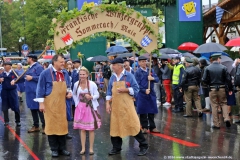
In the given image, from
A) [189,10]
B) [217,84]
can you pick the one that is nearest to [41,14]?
[189,10]

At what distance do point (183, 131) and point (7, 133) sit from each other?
4.39m

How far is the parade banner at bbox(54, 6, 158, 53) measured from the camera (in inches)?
327

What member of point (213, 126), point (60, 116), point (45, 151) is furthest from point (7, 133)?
point (213, 126)

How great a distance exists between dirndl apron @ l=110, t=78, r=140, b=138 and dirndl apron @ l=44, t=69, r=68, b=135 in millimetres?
956

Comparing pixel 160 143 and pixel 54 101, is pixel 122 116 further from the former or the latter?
pixel 160 143

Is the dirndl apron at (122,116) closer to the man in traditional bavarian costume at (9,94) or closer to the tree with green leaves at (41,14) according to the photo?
the man in traditional bavarian costume at (9,94)

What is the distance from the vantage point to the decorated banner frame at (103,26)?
8281 millimetres

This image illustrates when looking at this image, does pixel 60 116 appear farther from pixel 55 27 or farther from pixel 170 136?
pixel 170 136

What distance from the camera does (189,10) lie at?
2150 cm

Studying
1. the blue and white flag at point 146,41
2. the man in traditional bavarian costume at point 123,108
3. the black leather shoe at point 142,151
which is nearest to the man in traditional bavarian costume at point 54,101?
the man in traditional bavarian costume at point 123,108

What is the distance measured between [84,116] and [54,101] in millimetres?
622

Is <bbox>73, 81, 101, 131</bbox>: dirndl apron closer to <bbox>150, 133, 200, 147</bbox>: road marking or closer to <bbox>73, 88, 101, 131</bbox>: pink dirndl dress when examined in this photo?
<bbox>73, 88, 101, 131</bbox>: pink dirndl dress

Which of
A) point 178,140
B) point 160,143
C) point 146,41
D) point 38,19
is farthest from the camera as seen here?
point 38,19

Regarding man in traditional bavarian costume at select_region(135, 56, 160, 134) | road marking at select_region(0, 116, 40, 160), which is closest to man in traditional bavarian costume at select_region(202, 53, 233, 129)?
man in traditional bavarian costume at select_region(135, 56, 160, 134)
